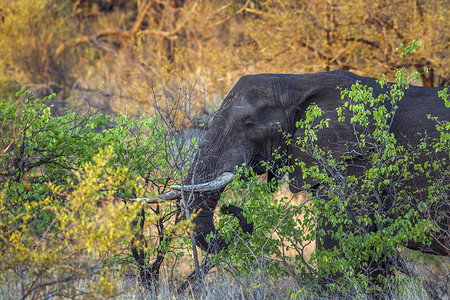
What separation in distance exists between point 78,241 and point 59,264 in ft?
0.86

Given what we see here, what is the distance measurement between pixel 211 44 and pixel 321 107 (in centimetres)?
936

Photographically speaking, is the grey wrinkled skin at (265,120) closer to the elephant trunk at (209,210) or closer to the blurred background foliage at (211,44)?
the elephant trunk at (209,210)

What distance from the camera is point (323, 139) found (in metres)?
5.43

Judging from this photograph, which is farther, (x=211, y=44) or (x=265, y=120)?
(x=211, y=44)

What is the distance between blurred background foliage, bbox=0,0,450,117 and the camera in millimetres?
10188

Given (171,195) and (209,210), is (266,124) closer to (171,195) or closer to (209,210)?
(209,210)

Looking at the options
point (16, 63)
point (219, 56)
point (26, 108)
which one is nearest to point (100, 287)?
point (26, 108)

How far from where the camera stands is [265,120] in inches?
220

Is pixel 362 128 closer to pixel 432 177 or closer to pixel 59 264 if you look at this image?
pixel 432 177

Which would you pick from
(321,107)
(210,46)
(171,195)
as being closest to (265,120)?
(321,107)

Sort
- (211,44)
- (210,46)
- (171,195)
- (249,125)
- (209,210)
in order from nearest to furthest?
(171,195) → (209,210) → (249,125) → (210,46) → (211,44)

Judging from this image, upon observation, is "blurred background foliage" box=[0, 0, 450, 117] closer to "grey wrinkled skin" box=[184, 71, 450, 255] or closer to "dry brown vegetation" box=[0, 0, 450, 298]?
"dry brown vegetation" box=[0, 0, 450, 298]

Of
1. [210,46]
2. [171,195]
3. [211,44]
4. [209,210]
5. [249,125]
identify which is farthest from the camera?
[211,44]

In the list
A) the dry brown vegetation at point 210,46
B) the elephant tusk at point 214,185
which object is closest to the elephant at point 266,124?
the elephant tusk at point 214,185
